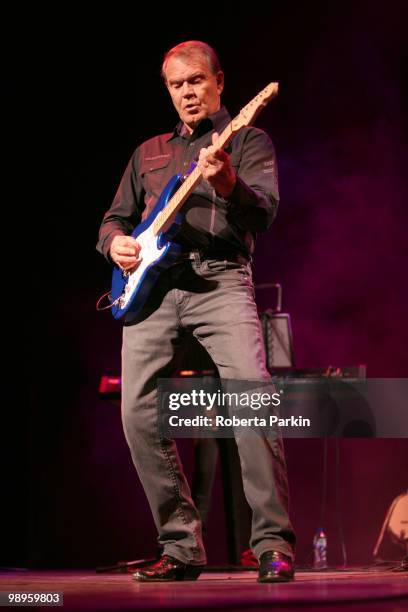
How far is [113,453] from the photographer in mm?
5117

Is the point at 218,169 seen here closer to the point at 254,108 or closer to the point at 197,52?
the point at 254,108

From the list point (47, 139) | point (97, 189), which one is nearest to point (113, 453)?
point (97, 189)

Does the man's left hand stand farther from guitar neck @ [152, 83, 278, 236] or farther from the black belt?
the black belt

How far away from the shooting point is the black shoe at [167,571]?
2.69 metres

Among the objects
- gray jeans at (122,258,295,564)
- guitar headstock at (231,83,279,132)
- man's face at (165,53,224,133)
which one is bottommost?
gray jeans at (122,258,295,564)

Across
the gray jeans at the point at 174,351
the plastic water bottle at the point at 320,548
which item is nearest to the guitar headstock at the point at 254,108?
the gray jeans at the point at 174,351

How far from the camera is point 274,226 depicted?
5156 millimetres

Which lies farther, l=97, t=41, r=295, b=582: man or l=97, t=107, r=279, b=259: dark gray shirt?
l=97, t=107, r=279, b=259: dark gray shirt

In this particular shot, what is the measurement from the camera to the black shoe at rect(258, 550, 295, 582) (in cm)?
244

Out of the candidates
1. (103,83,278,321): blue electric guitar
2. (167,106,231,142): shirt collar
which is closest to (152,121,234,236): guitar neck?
(103,83,278,321): blue electric guitar

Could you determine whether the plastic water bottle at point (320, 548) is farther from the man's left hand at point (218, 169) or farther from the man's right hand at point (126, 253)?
the man's left hand at point (218, 169)

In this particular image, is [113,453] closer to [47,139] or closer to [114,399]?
[114,399]

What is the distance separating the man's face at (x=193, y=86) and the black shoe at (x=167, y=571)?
4.72 ft

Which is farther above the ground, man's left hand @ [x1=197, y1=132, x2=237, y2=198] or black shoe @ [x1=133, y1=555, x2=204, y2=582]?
man's left hand @ [x1=197, y1=132, x2=237, y2=198]
